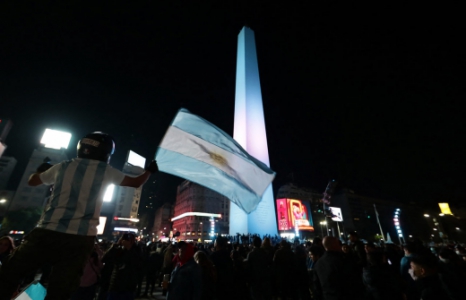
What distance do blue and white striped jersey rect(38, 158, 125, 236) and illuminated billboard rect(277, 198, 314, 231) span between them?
189 ft

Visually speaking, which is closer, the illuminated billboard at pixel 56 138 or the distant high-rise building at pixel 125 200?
the illuminated billboard at pixel 56 138

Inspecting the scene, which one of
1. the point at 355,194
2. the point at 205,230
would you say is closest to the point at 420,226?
the point at 355,194

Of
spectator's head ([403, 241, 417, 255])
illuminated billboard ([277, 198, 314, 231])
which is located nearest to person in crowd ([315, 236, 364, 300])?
spectator's head ([403, 241, 417, 255])

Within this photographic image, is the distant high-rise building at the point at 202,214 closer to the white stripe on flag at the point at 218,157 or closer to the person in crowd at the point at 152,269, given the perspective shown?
the person in crowd at the point at 152,269

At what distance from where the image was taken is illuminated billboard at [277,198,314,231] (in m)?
55.3

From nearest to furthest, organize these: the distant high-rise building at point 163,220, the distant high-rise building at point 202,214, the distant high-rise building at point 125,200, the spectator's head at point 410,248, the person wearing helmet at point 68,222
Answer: the person wearing helmet at point 68,222 < the spectator's head at point 410,248 < the distant high-rise building at point 125,200 < the distant high-rise building at point 202,214 < the distant high-rise building at point 163,220

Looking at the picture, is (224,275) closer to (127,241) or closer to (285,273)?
(285,273)

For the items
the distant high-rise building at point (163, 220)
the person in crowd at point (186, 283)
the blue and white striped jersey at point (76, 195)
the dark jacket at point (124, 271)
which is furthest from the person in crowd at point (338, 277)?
the distant high-rise building at point (163, 220)

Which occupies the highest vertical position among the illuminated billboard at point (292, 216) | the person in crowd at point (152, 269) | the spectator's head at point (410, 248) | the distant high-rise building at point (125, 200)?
the distant high-rise building at point (125, 200)

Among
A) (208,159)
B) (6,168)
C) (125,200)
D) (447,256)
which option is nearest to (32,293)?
(208,159)

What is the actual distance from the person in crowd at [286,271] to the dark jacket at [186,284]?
3.57 metres

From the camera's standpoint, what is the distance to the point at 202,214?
86.6m

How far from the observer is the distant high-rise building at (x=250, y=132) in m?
17.6

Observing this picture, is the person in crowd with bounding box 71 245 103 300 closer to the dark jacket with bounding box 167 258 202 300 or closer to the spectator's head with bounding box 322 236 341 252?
the dark jacket with bounding box 167 258 202 300
